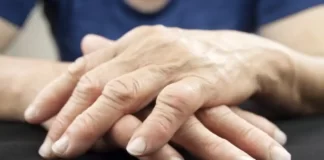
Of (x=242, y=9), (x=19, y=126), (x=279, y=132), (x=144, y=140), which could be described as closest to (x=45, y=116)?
(x=19, y=126)

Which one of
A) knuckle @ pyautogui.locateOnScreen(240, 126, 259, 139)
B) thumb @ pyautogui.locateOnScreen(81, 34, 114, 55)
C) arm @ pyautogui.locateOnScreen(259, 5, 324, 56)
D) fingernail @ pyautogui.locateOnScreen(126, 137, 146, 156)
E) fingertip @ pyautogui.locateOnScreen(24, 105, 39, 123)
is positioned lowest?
fingertip @ pyautogui.locateOnScreen(24, 105, 39, 123)

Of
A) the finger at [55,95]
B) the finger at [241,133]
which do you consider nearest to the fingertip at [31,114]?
the finger at [55,95]

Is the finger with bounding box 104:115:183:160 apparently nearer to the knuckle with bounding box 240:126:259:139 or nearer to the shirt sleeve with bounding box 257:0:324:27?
the knuckle with bounding box 240:126:259:139

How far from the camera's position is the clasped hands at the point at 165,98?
58cm

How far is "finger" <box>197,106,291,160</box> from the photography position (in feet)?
1.88

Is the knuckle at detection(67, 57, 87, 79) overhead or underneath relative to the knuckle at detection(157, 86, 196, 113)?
underneath

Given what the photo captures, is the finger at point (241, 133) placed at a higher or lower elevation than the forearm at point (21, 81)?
higher

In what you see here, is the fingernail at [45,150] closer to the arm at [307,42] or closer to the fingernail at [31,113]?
the fingernail at [31,113]

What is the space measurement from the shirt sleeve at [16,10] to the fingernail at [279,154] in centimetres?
63

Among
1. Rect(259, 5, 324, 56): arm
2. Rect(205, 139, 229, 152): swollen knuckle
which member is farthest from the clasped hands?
Rect(259, 5, 324, 56): arm

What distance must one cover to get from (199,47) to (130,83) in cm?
13

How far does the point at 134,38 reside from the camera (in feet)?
2.36

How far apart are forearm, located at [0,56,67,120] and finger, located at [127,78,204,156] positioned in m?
0.24

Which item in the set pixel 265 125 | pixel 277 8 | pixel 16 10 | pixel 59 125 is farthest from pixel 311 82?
pixel 16 10
